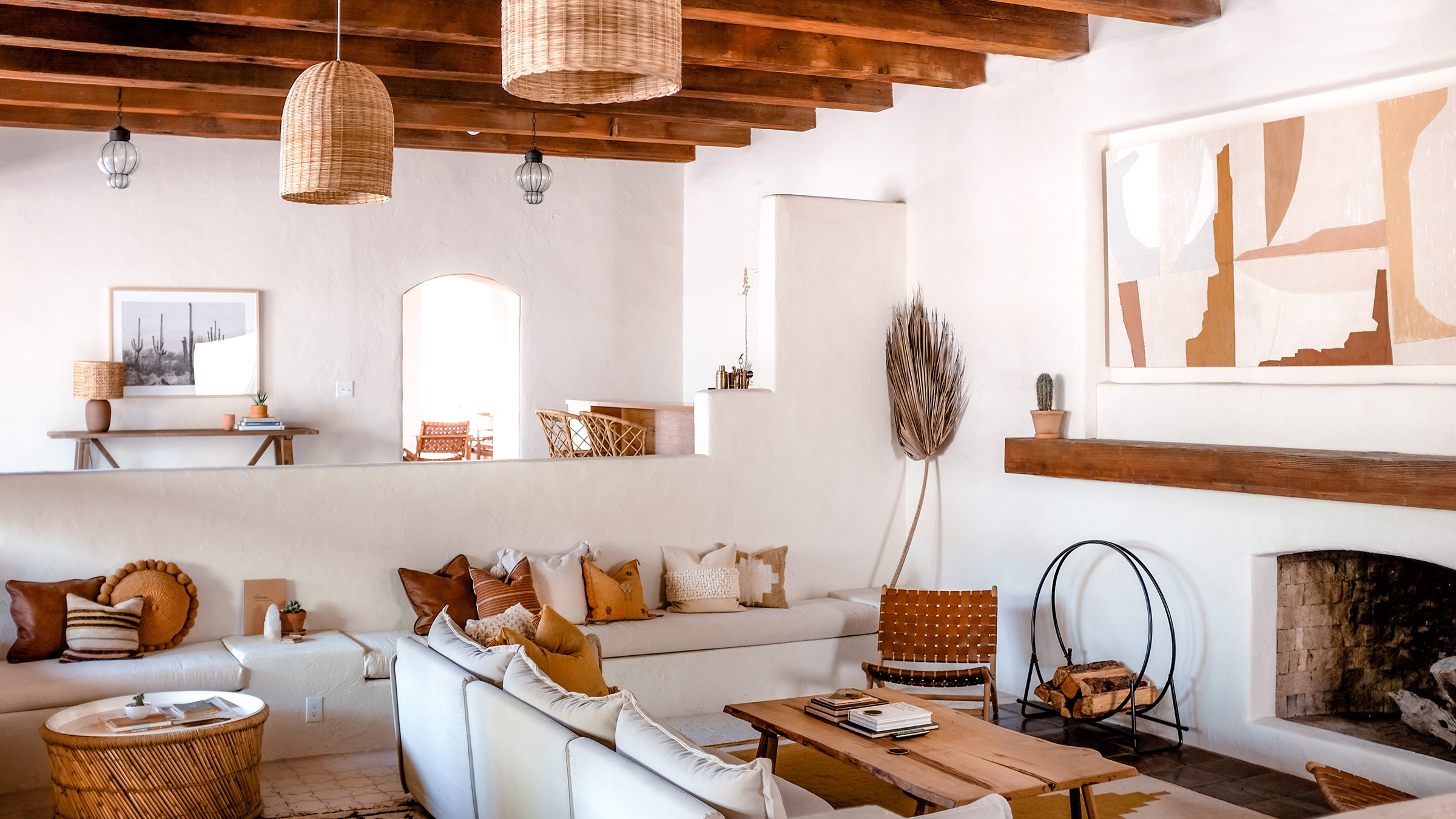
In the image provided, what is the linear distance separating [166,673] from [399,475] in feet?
4.77

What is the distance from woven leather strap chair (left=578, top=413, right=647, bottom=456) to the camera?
290 inches

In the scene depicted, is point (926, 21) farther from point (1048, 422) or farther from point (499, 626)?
point (499, 626)

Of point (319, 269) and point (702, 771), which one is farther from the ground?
point (319, 269)

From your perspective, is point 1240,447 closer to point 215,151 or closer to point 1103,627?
point 1103,627

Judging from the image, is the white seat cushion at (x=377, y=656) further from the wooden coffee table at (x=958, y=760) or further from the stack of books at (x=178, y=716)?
the wooden coffee table at (x=958, y=760)

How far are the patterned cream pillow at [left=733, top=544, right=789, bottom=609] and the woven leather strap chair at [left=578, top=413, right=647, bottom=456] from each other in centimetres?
118

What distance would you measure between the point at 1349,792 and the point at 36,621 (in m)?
4.99

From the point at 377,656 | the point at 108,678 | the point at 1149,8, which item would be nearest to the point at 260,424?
the point at 377,656

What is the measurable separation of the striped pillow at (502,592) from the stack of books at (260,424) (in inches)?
136

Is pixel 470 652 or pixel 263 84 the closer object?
pixel 470 652

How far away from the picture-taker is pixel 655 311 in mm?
9852

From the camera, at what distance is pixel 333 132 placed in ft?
11.2

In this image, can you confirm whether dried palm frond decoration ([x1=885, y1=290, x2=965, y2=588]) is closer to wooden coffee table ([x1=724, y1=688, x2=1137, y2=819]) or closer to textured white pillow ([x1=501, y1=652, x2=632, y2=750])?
wooden coffee table ([x1=724, y1=688, x2=1137, y2=819])

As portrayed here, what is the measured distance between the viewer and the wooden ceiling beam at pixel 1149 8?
16.3 ft
